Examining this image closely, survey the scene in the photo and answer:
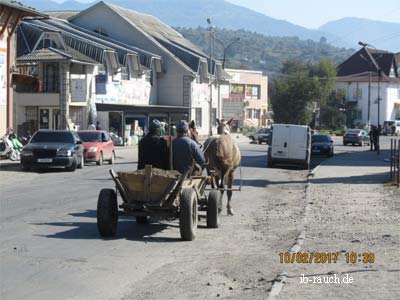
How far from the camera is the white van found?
35906mm

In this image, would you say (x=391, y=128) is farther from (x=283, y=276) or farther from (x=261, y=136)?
(x=283, y=276)

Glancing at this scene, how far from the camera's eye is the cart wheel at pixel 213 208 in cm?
1420

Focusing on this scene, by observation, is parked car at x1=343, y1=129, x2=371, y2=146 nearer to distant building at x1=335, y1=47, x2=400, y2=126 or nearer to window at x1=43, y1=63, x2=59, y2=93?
window at x1=43, y1=63, x2=59, y2=93

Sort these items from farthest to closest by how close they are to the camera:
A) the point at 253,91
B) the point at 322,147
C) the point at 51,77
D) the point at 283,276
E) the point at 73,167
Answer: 1. the point at 253,91
2. the point at 51,77
3. the point at 322,147
4. the point at 73,167
5. the point at 283,276

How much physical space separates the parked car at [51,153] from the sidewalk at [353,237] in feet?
32.4

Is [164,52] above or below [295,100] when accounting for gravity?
above

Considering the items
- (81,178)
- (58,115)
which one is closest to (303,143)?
(81,178)

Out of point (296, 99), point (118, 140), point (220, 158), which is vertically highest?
point (296, 99)

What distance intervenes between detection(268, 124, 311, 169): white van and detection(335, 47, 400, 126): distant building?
264 feet

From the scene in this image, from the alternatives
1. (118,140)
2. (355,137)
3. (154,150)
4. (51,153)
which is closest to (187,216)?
(154,150)

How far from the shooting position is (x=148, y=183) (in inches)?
511

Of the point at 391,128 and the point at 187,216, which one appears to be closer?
the point at 187,216

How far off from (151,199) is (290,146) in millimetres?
23544

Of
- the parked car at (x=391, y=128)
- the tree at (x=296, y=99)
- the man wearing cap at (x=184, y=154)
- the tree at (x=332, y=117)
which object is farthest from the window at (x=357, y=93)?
the man wearing cap at (x=184, y=154)
